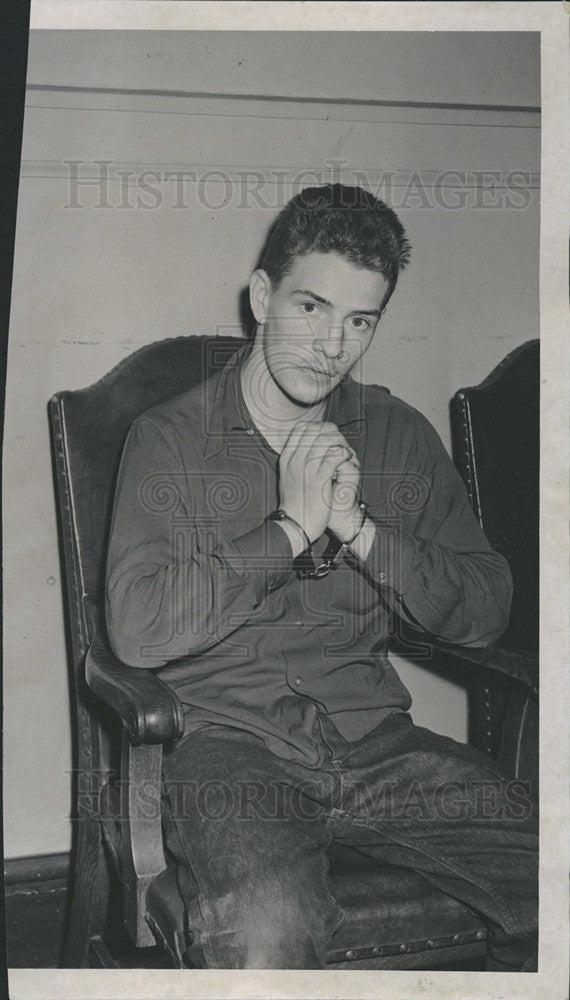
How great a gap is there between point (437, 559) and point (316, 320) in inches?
14.0

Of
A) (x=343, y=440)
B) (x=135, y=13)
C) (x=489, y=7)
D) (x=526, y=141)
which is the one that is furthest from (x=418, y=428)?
(x=135, y=13)

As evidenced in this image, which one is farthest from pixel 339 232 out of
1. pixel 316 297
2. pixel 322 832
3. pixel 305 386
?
pixel 322 832

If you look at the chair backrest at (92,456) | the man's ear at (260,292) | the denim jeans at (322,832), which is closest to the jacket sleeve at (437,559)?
the denim jeans at (322,832)

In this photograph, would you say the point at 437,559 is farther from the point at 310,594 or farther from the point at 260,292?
the point at 260,292

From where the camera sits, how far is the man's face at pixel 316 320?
1.21 m

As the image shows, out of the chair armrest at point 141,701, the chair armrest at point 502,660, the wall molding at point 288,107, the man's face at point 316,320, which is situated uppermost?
the wall molding at point 288,107

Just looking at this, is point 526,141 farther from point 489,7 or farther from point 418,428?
point 418,428

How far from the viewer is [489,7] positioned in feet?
3.97

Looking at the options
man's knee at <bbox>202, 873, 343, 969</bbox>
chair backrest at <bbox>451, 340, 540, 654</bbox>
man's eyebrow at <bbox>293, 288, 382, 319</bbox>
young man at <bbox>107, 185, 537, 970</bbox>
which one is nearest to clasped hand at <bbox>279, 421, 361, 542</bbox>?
young man at <bbox>107, 185, 537, 970</bbox>

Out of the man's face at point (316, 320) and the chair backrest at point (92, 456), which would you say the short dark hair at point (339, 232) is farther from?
the chair backrest at point (92, 456)

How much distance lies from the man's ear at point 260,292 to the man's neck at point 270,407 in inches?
1.8

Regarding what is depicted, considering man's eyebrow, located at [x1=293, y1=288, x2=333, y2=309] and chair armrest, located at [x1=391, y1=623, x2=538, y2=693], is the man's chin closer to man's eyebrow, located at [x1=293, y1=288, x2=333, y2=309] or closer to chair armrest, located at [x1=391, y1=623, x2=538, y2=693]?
man's eyebrow, located at [x1=293, y1=288, x2=333, y2=309]

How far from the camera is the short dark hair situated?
1219mm

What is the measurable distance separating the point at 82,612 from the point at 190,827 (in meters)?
0.39
